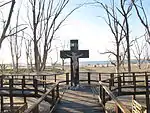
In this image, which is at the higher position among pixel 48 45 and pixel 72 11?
pixel 72 11

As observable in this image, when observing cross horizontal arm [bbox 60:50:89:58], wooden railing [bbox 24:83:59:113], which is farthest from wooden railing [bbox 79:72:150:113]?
cross horizontal arm [bbox 60:50:89:58]

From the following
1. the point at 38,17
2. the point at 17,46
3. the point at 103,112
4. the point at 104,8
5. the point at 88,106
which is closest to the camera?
the point at 103,112

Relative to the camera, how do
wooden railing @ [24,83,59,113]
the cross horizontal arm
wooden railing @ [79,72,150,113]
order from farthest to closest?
the cross horizontal arm → wooden railing @ [79,72,150,113] → wooden railing @ [24,83,59,113]

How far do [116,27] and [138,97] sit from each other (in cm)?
996

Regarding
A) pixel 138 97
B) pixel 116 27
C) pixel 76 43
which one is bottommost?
pixel 138 97

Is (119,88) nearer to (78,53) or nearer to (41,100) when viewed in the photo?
(78,53)

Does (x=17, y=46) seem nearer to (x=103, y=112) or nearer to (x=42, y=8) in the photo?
(x=42, y=8)

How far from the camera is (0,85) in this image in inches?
878

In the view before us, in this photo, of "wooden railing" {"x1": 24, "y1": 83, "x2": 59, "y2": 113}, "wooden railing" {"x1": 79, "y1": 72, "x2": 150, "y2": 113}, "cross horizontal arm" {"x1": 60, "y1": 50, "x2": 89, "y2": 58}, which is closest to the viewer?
"wooden railing" {"x1": 24, "y1": 83, "x2": 59, "y2": 113}

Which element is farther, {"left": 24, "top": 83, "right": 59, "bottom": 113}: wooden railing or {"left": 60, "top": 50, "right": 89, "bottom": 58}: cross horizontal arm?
{"left": 60, "top": 50, "right": 89, "bottom": 58}: cross horizontal arm

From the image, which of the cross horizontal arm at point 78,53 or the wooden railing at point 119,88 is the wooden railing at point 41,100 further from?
the cross horizontal arm at point 78,53

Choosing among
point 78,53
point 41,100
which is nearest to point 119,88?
point 78,53

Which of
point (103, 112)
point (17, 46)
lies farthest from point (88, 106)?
point (17, 46)

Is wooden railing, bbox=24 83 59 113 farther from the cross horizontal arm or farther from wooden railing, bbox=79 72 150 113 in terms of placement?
the cross horizontal arm
